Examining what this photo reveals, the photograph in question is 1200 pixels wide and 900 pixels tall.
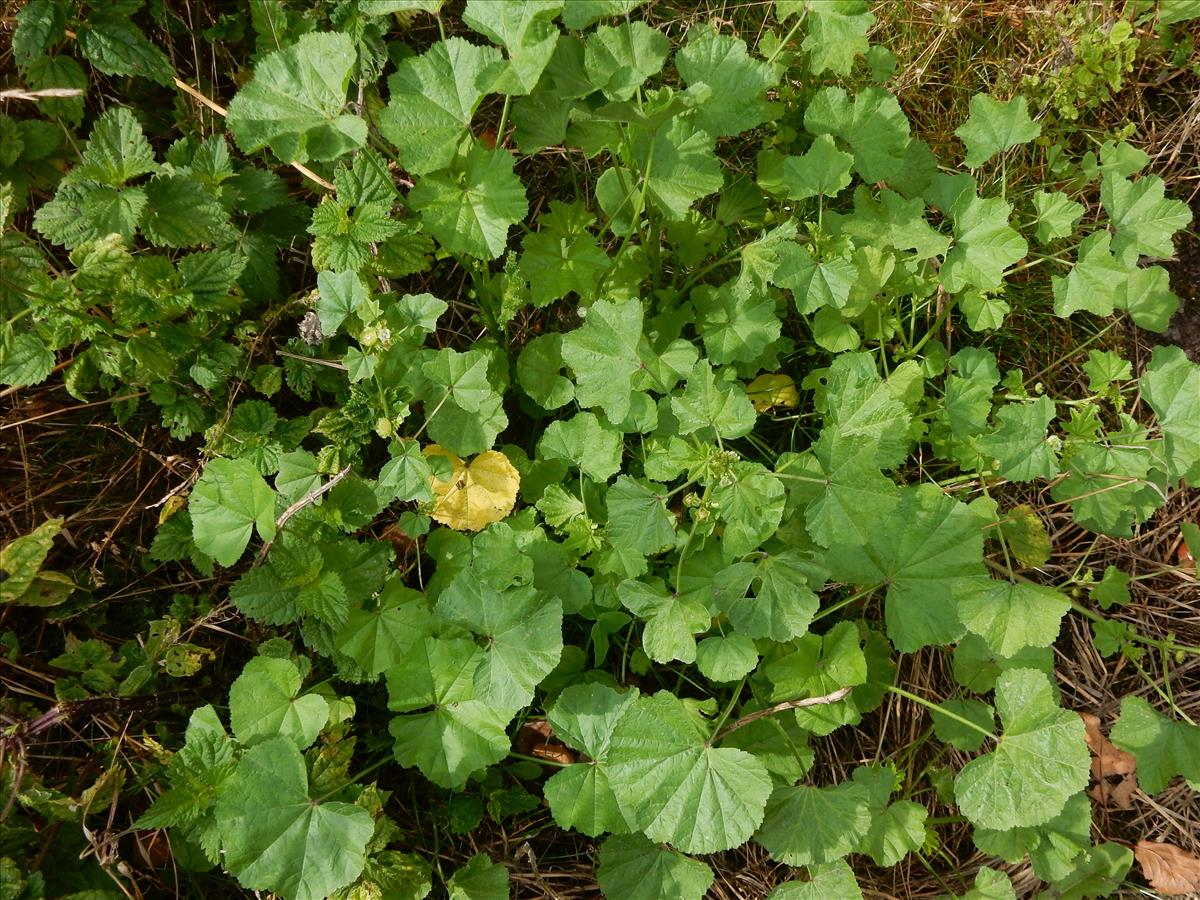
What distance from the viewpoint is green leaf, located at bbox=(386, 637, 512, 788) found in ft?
7.13

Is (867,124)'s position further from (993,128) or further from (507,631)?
(507,631)

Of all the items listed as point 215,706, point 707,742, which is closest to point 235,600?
point 215,706

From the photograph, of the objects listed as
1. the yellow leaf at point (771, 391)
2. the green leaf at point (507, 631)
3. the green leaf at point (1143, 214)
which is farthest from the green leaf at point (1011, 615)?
the green leaf at point (1143, 214)

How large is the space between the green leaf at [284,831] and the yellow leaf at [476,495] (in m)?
0.74

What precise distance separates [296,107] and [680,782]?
6.27 feet

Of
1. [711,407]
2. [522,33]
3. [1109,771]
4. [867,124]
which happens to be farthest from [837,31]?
[1109,771]

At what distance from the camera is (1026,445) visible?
7.70 feet

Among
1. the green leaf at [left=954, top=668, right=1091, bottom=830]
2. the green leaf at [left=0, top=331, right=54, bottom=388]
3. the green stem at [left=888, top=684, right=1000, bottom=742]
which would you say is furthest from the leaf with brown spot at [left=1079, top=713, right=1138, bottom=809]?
the green leaf at [left=0, top=331, right=54, bottom=388]

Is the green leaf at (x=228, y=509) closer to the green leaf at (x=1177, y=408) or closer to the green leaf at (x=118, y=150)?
the green leaf at (x=118, y=150)

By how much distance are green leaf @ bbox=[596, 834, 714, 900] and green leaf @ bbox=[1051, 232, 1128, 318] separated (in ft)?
6.51

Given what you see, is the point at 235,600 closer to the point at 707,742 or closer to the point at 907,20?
the point at 707,742

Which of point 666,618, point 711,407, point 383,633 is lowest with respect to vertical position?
point 383,633

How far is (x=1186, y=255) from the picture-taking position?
3145 mm

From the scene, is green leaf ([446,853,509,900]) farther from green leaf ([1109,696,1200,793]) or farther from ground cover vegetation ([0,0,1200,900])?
green leaf ([1109,696,1200,793])
